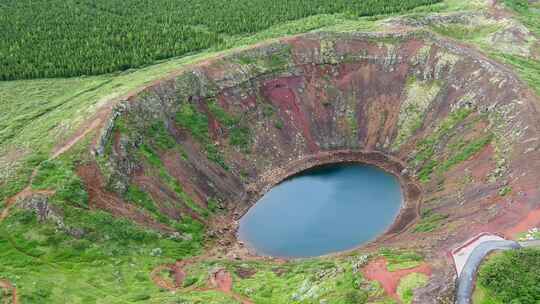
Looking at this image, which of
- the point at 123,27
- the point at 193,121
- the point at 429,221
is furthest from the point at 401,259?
the point at 123,27

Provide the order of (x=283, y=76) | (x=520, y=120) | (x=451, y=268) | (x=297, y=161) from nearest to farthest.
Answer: (x=451, y=268) < (x=520, y=120) < (x=297, y=161) < (x=283, y=76)

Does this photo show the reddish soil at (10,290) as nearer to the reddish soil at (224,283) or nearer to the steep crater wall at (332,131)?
the steep crater wall at (332,131)

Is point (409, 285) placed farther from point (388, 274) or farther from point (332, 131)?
point (332, 131)

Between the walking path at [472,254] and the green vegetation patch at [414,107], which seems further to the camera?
the green vegetation patch at [414,107]

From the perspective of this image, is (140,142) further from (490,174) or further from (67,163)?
(490,174)

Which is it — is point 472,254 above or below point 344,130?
below

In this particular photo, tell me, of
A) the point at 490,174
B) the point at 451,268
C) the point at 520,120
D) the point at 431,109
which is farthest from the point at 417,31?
the point at 451,268

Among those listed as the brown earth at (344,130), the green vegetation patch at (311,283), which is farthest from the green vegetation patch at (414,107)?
the green vegetation patch at (311,283)
